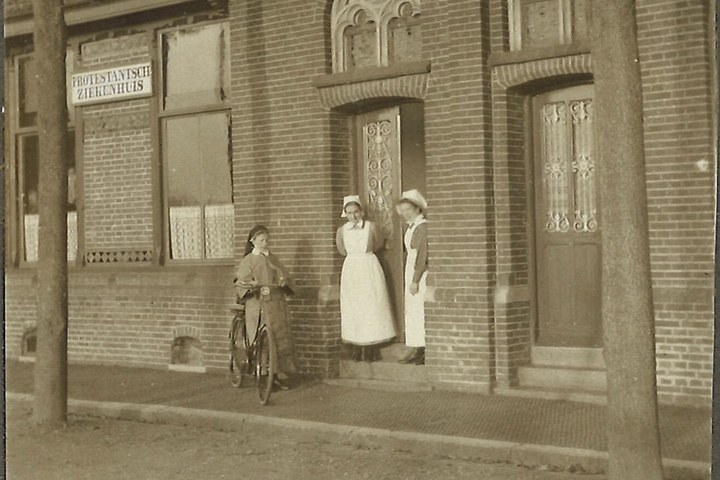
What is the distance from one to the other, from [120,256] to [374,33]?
488 cm

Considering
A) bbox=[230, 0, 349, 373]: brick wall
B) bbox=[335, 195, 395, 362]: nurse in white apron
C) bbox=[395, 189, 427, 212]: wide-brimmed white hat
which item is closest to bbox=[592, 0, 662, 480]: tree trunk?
bbox=[395, 189, 427, 212]: wide-brimmed white hat

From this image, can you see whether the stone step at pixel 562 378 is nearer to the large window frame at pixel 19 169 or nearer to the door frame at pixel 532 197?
the door frame at pixel 532 197

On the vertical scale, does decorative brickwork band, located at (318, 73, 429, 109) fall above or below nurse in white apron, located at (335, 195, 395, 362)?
above

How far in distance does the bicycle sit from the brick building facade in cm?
84

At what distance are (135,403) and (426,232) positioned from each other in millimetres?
3504

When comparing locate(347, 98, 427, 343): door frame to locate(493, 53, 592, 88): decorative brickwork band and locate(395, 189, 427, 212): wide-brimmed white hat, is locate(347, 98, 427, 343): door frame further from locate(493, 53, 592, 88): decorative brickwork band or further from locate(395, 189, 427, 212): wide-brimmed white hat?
locate(493, 53, 592, 88): decorative brickwork band


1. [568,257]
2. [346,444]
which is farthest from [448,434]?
[568,257]

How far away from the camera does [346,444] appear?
8141 mm

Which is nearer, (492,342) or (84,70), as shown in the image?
(492,342)

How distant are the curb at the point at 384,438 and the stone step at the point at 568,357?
7.94 ft

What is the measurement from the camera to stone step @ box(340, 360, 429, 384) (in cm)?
1040

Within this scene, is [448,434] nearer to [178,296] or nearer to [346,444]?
[346,444]

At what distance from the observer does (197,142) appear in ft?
41.0

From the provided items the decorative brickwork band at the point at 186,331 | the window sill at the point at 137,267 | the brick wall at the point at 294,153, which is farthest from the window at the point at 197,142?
the decorative brickwork band at the point at 186,331
